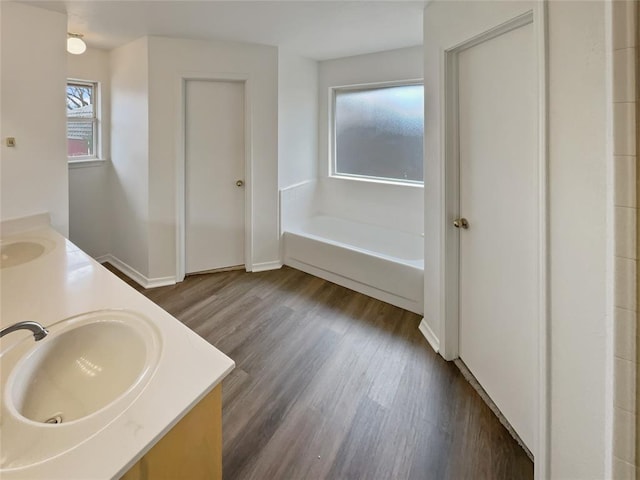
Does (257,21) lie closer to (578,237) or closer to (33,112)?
(33,112)

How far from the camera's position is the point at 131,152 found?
3.35 m

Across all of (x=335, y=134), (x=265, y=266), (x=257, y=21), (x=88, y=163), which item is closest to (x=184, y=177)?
(x=88, y=163)

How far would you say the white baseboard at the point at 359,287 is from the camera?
9.32 feet

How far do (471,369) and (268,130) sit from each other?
2707mm

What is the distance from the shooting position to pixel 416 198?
3.63m

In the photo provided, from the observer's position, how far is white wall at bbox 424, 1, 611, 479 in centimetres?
98

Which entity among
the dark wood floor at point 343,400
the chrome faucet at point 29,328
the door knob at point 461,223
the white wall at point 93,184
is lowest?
the dark wood floor at point 343,400

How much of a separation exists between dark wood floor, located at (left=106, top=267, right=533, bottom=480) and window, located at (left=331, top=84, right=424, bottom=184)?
63.1 inches

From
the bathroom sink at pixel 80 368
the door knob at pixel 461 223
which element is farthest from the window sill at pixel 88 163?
the door knob at pixel 461 223

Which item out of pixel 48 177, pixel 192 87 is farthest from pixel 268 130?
pixel 48 177

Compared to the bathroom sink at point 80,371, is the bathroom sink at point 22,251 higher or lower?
higher

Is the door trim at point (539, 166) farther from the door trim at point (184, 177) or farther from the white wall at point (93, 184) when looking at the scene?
the white wall at point (93, 184)

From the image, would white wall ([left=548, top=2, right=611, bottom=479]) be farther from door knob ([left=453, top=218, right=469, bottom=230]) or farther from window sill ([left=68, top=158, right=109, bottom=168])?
window sill ([left=68, top=158, right=109, bottom=168])

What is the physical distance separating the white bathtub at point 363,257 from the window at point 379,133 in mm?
606
